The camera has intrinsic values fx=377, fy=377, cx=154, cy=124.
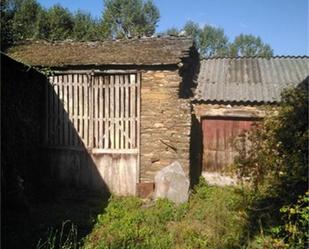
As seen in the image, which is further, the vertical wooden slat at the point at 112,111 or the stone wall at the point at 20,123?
the vertical wooden slat at the point at 112,111

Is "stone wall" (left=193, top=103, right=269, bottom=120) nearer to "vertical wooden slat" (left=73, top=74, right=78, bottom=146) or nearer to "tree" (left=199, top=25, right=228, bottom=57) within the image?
"vertical wooden slat" (left=73, top=74, right=78, bottom=146)

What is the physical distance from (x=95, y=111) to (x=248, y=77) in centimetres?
544

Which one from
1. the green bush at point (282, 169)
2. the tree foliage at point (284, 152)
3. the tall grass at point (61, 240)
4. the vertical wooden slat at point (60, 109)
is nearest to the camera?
the green bush at point (282, 169)

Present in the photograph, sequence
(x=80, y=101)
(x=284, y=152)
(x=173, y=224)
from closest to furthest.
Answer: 1. (x=284, y=152)
2. (x=173, y=224)
3. (x=80, y=101)

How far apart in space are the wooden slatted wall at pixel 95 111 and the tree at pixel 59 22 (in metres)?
13.8

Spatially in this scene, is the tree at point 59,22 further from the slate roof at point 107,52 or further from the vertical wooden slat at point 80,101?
the vertical wooden slat at point 80,101

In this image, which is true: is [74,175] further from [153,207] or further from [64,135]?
[153,207]

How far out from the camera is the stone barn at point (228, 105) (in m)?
11.7

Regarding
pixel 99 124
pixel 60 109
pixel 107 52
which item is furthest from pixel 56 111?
pixel 107 52

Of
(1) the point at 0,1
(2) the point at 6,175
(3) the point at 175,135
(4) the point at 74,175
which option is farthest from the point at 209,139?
(1) the point at 0,1

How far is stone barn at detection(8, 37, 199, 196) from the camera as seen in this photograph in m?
10.4

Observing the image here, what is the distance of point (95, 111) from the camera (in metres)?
10.9

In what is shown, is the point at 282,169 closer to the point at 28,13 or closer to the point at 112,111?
the point at 112,111

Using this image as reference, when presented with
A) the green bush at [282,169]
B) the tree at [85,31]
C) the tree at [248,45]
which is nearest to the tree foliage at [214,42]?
the tree at [248,45]
